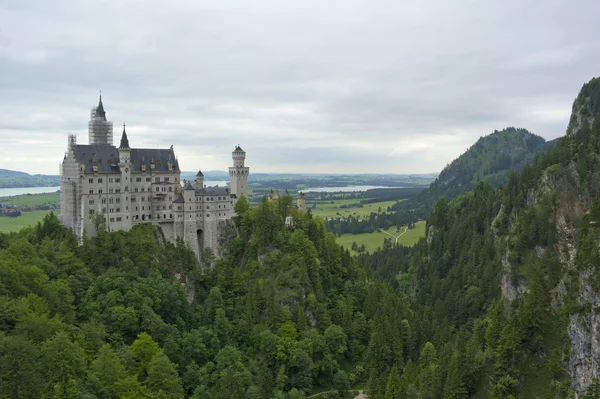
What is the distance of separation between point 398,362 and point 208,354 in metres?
30.2

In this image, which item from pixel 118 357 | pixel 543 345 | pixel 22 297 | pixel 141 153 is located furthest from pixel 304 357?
pixel 141 153

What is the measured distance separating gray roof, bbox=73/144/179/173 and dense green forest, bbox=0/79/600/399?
1221cm

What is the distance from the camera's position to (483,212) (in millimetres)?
144125

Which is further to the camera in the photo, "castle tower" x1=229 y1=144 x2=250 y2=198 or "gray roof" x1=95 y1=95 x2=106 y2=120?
"castle tower" x1=229 y1=144 x2=250 y2=198

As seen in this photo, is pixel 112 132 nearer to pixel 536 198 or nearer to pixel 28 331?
pixel 28 331

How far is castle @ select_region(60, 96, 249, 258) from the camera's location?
94750 millimetres

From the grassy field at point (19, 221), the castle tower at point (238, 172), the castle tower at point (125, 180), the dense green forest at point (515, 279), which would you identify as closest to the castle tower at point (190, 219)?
the castle tower at point (125, 180)

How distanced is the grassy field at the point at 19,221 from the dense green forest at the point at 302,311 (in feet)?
184

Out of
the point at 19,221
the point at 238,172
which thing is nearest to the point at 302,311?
the point at 238,172

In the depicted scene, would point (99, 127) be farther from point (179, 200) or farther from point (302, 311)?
point (302, 311)

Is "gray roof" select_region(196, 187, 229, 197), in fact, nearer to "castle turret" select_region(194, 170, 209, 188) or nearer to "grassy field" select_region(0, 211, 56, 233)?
"castle turret" select_region(194, 170, 209, 188)

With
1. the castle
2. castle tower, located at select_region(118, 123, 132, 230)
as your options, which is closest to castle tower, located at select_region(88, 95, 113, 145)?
the castle

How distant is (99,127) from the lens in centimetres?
10744

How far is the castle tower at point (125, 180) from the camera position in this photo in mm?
97188
